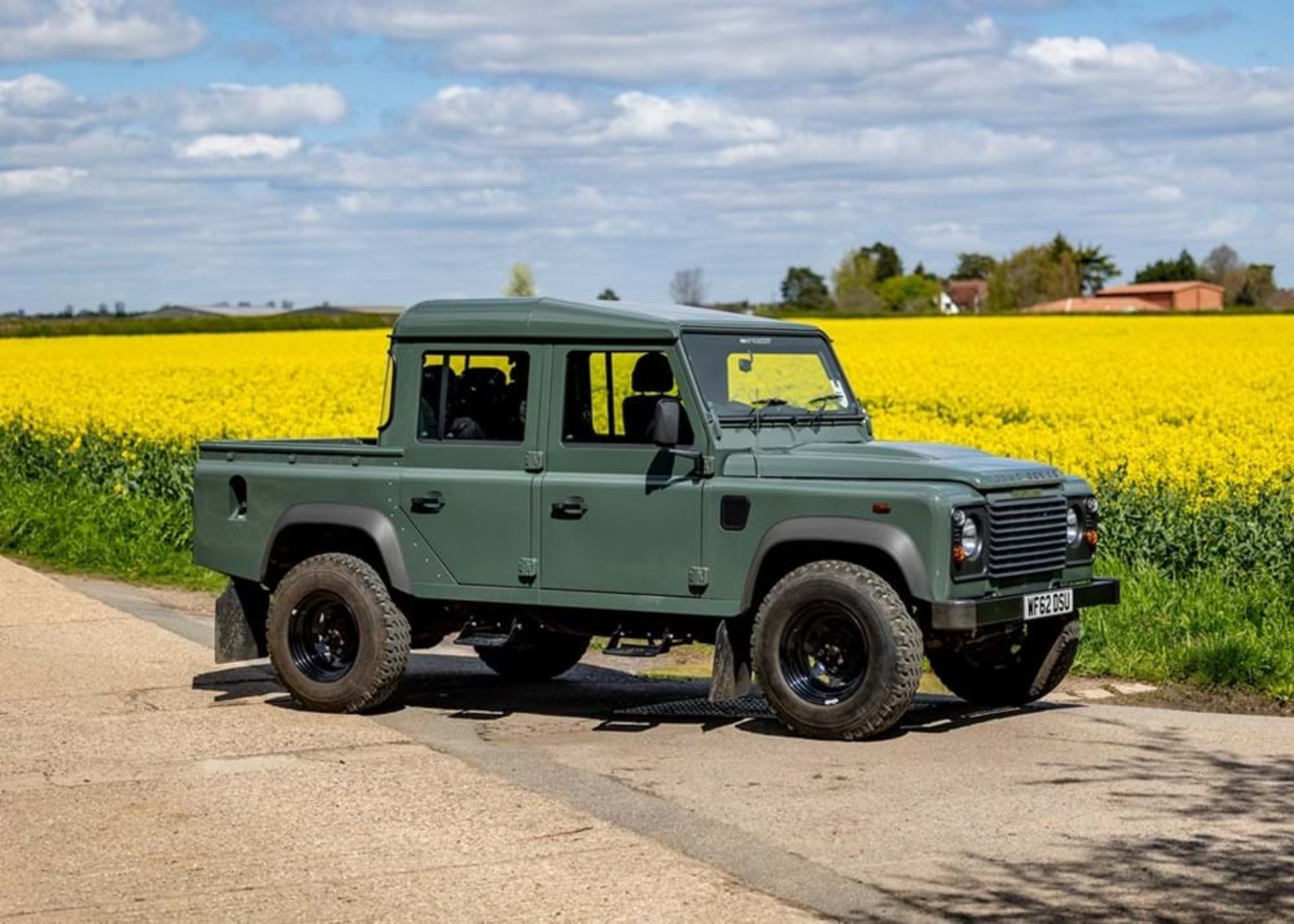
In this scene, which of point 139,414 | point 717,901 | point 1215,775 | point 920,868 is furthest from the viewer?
point 139,414

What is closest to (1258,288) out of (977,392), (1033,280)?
A: (1033,280)

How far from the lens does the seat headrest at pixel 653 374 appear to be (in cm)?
1050

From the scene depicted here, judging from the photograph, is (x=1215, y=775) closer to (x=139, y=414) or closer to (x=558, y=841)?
(x=558, y=841)

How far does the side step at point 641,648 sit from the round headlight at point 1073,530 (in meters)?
1.98

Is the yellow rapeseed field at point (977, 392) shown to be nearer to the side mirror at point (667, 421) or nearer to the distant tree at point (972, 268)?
the side mirror at point (667, 421)

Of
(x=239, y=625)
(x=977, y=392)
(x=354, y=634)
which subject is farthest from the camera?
(x=977, y=392)

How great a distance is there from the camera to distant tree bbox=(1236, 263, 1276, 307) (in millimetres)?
121062

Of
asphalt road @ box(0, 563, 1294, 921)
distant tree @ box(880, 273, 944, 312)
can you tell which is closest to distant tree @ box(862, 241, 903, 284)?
distant tree @ box(880, 273, 944, 312)

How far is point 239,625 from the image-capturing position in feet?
38.0

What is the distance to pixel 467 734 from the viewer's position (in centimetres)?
1048

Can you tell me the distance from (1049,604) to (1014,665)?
0.95 m

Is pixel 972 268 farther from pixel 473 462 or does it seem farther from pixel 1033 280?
pixel 473 462

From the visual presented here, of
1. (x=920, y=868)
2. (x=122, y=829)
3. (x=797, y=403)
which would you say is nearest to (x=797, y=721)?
(x=797, y=403)

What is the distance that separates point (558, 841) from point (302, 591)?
12.0ft
